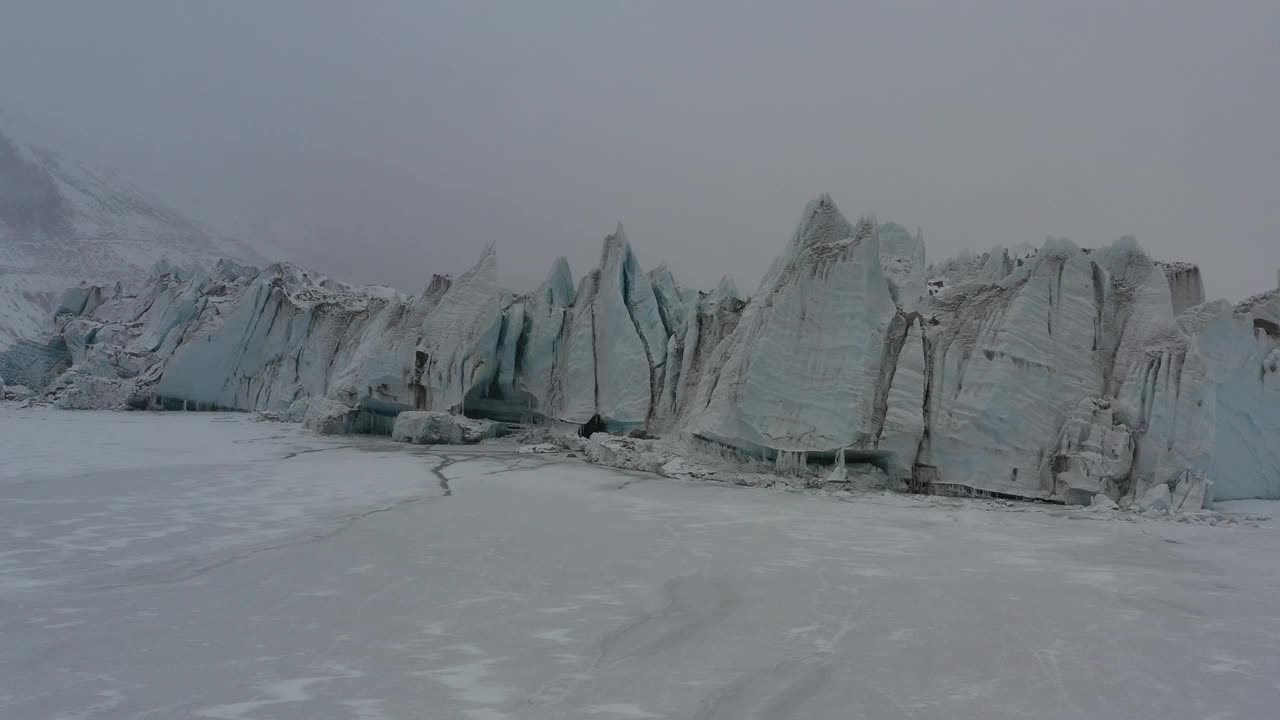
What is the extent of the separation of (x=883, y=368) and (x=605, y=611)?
1013 cm

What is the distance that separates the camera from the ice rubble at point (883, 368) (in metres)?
11.0

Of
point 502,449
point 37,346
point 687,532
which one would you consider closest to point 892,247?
point 502,449

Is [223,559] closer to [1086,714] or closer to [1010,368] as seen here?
[1086,714]

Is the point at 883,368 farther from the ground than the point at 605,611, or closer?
farther from the ground

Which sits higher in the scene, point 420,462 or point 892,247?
point 892,247

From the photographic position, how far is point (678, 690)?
3383 millimetres

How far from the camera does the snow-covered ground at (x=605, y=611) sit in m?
3.29

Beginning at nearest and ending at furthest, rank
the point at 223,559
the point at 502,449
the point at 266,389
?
the point at 223,559, the point at 502,449, the point at 266,389

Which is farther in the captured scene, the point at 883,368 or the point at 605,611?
the point at 883,368

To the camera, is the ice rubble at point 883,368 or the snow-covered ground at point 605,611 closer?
the snow-covered ground at point 605,611

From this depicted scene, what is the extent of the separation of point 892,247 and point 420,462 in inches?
592

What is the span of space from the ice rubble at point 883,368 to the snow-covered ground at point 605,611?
7.38 ft

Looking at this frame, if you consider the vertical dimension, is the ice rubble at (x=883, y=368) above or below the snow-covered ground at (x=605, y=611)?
above

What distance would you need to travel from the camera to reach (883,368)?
13391mm
